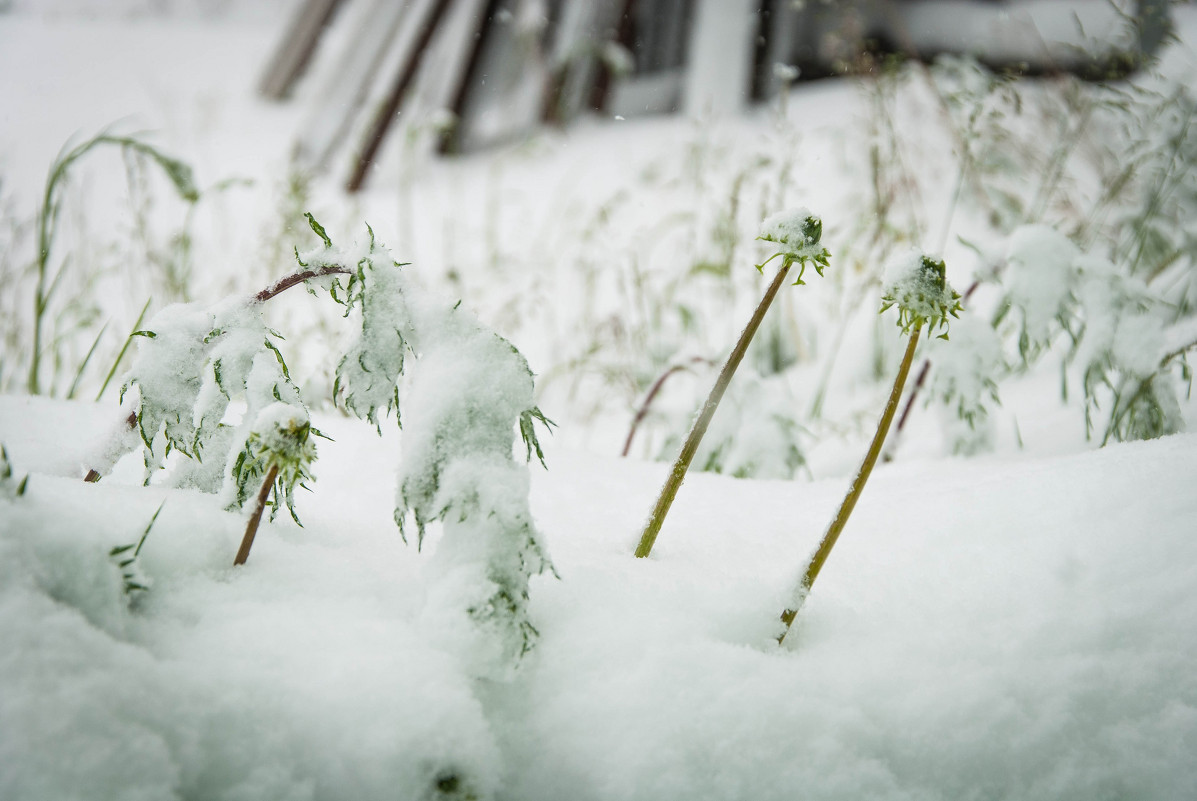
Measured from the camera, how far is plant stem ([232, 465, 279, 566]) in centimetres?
49

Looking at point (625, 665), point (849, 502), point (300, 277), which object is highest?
point (300, 277)

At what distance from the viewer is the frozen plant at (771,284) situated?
0.57 meters

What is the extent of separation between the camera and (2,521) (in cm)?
43

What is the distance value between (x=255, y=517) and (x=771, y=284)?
1.47 ft

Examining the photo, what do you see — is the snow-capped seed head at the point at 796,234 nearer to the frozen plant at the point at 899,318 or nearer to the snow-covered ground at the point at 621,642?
the frozen plant at the point at 899,318

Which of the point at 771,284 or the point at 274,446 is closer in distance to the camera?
the point at 274,446

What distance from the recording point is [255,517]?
0.51 metres

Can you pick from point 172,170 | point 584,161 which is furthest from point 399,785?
point 584,161

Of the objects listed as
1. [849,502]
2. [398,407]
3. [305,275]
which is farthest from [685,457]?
[305,275]

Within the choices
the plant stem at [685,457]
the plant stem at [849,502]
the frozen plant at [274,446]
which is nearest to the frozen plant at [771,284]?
the plant stem at [685,457]

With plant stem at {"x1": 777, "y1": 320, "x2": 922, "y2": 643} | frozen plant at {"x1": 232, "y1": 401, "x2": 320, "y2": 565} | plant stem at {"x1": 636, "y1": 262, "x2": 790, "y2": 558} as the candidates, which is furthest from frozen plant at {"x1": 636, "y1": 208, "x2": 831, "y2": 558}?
frozen plant at {"x1": 232, "y1": 401, "x2": 320, "y2": 565}

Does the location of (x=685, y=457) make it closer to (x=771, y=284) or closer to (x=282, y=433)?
(x=771, y=284)

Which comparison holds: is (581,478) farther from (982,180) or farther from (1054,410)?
(982,180)

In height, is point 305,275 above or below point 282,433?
above
